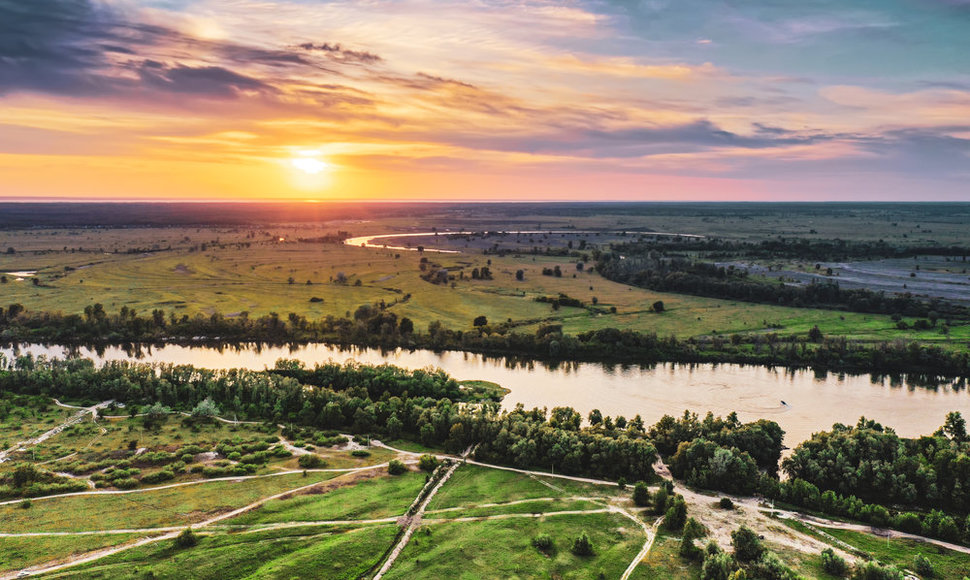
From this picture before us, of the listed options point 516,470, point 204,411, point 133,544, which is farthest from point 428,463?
point 204,411

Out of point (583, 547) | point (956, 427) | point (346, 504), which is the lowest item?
point (346, 504)

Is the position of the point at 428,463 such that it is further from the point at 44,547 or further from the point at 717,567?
the point at 44,547

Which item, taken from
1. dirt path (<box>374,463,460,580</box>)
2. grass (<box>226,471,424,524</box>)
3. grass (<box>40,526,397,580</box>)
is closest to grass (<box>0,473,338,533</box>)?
grass (<box>226,471,424,524</box>)

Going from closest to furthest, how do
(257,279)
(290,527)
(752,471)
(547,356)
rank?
1. (290,527)
2. (752,471)
3. (547,356)
4. (257,279)

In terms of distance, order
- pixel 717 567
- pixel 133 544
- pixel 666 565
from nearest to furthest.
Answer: pixel 717 567 → pixel 666 565 → pixel 133 544

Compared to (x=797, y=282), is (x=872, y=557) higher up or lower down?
lower down

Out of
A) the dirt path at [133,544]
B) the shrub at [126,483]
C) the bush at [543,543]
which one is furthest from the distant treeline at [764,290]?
the shrub at [126,483]

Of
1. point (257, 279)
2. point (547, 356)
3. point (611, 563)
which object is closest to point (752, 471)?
point (611, 563)

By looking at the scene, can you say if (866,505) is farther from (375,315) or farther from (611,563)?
(375,315)
